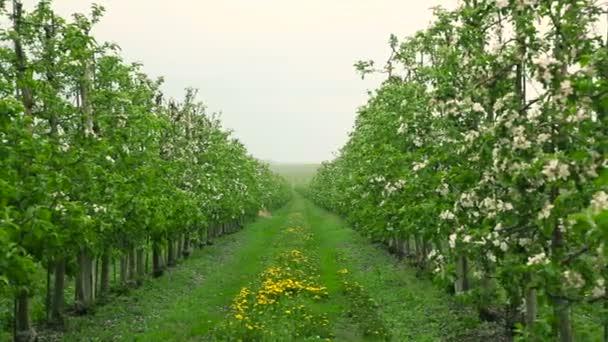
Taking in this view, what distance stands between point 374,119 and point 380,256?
13.2 metres

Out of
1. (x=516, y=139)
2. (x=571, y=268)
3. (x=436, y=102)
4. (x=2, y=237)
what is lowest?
(x=571, y=268)

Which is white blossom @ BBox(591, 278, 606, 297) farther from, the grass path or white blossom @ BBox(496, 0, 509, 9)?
the grass path

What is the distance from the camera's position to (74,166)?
12.4 metres

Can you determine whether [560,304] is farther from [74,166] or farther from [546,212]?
[74,166]

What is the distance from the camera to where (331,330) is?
19359mm

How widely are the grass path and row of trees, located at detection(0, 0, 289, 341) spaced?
1895 millimetres

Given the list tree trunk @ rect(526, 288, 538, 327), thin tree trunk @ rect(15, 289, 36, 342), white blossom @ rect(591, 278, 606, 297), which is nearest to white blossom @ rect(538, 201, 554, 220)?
white blossom @ rect(591, 278, 606, 297)

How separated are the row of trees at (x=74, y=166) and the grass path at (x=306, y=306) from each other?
1.89m

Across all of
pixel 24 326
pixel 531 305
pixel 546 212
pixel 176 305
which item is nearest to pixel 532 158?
pixel 546 212

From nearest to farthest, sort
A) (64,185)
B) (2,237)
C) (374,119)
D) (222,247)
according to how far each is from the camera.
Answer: (2,237) < (64,185) < (374,119) < (222,247)

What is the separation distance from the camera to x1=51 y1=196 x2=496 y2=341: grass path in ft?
61.5

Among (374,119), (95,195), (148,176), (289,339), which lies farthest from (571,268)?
(374,119)

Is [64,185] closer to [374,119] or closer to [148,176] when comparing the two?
[148,176]

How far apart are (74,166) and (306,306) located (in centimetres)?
1174
